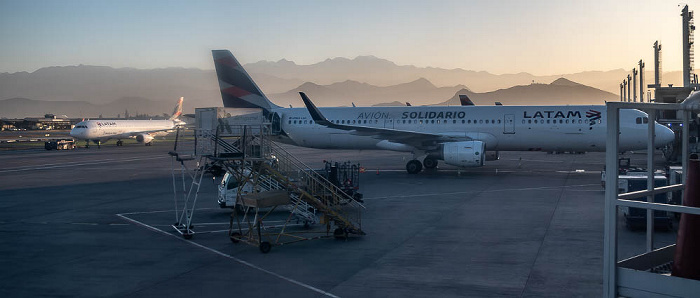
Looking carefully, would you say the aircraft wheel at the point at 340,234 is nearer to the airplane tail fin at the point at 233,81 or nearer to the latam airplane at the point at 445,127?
Answer: the latam airplane at the point at 445,127

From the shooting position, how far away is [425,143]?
34312mm

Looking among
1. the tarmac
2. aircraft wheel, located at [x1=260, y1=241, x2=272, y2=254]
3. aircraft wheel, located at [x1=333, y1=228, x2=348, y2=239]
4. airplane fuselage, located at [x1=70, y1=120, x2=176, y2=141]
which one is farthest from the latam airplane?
airplane fuselage, located at [x1=70, y1=120, x2=176, y2=141]

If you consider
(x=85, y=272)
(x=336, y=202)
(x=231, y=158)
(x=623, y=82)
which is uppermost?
(x=623, y=82)

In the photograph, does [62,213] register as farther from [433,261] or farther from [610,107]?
[610,107]

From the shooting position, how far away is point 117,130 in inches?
2968

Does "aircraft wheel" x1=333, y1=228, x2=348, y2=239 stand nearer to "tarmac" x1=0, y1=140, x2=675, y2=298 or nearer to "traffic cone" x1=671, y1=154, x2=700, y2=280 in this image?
"tarmac" x1=0, y1=140, x2=675, y2=298

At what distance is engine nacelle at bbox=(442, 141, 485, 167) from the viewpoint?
103ft

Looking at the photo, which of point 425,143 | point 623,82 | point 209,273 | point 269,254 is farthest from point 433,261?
point 623,82

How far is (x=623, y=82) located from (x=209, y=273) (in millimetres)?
135619

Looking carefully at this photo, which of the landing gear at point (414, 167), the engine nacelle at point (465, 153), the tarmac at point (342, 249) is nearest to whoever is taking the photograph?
the tarmac at point (342, 249)

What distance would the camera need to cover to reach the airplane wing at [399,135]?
3269cm

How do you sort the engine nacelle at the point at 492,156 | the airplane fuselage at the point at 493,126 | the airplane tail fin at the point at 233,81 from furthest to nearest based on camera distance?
the airplane tail fin at the point at 233,81 < the engine nacelle at the point at 492,156 < the airplane fuselage at the point at 493,126

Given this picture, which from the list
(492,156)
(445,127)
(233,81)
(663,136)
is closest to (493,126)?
(445,127)

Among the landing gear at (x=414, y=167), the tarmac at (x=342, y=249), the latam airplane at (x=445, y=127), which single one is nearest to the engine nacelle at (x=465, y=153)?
the latam airplane at (x=445, y=127)
